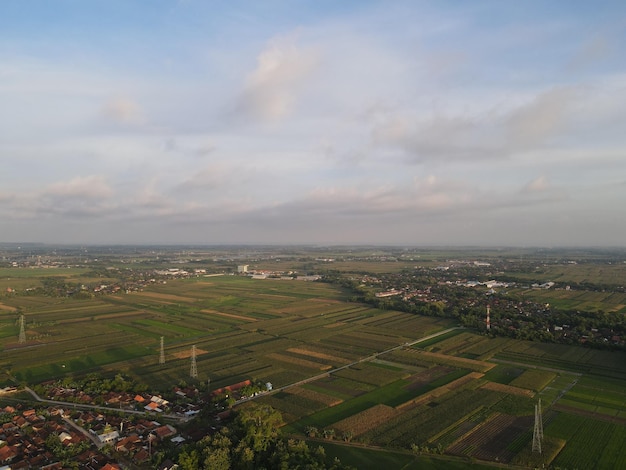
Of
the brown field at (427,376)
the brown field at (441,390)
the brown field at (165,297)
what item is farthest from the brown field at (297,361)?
the brown field at (165,297)

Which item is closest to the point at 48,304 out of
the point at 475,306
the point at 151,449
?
the point at 151,449

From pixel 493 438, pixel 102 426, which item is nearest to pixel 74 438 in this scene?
pixel 102 426

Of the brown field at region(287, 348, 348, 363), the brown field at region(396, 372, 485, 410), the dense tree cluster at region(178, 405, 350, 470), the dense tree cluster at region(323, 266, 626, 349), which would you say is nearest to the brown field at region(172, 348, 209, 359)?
the brown field at region(287, 348, 348, 363)

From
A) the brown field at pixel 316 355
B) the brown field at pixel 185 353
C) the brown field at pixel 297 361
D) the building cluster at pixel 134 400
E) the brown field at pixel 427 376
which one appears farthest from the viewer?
the brown field at pixel 185 353

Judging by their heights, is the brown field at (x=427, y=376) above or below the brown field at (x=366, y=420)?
above

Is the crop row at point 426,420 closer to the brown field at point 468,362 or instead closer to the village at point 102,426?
the brown field at point 468,362

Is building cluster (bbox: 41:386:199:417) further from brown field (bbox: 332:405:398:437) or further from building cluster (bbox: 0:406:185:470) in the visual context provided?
brown field (bbox: 332:405:398:437)

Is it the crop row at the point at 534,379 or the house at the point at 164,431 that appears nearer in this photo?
the house at the point at 164,431
